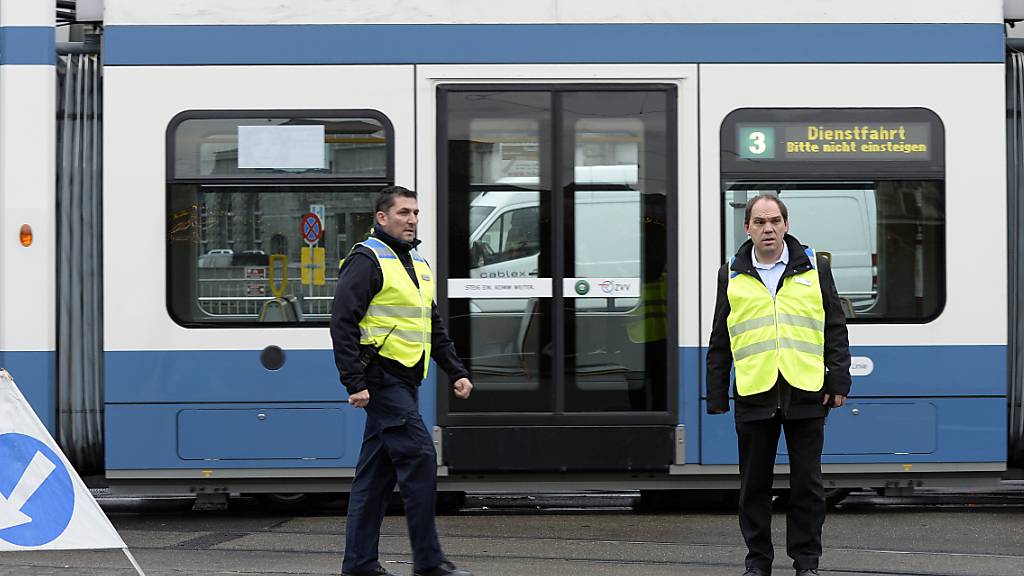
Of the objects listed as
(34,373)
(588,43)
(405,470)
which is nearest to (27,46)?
(34,373)

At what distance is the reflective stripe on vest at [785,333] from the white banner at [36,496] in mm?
2608

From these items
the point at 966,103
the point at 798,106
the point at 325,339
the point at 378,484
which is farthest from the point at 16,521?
the point at 966,103

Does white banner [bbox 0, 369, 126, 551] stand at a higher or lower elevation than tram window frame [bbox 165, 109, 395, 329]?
lower

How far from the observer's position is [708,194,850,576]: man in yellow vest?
19.2 feet

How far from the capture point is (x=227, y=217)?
307 inches

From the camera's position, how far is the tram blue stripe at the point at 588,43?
781cm

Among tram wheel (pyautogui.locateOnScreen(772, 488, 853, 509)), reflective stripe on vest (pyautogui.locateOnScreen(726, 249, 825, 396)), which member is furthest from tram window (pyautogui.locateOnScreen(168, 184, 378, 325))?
tram wheel (pyautogui.locateOnScreen(772, 488, 853, 509))

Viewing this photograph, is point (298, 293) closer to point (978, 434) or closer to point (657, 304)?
point (657, 304)

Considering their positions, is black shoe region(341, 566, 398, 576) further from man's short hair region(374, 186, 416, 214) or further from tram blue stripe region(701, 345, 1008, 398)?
tram blue stripe region(701, 345, 1008, 398)

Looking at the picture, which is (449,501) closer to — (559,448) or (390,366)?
(559,448)

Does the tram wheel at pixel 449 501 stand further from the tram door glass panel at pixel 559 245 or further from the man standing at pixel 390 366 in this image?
the man standing at pixel 390 366

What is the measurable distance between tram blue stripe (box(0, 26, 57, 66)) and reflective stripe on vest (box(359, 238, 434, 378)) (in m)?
2.79

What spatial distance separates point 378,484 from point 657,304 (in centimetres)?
228

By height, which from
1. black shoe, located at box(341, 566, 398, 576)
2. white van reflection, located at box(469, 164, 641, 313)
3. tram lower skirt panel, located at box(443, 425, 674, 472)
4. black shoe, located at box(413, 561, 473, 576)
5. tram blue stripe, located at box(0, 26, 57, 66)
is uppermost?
tram blue stripe, located at box(0, 26, 57, 66)
